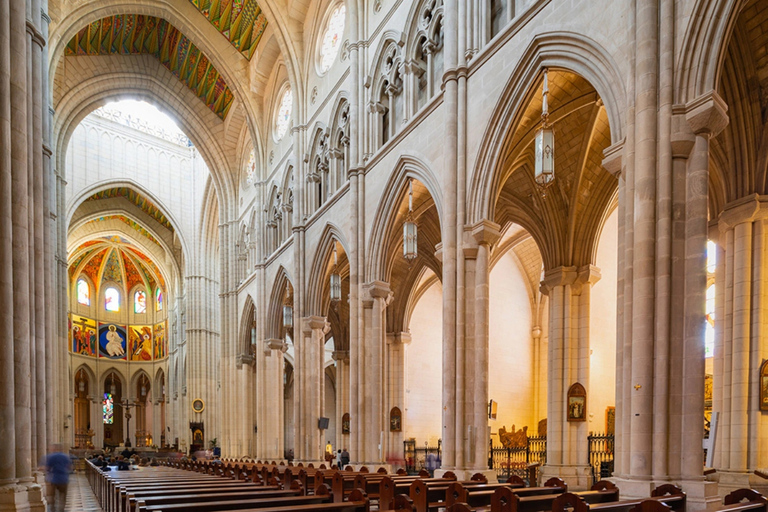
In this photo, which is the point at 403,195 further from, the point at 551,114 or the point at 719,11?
the point at 719,11

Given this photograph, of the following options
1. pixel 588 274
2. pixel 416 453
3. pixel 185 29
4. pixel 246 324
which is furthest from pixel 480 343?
pixel 246 324

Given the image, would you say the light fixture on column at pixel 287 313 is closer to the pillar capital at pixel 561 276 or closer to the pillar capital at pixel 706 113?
the pillar capital at pixel 561 276

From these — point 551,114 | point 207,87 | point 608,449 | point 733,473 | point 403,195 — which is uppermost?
point 207,87

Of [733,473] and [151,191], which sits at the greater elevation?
[151,191]

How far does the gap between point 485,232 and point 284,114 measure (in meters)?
17.1

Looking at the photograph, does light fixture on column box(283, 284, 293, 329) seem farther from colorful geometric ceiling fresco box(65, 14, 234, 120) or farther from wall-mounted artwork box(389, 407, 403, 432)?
colorful geometric ceiling fresco box(65, 14, 234, 120)

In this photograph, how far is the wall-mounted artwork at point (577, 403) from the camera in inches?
625

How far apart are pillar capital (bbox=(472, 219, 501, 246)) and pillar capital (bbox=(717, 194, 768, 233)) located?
4341 millimetres

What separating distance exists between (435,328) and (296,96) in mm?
11673

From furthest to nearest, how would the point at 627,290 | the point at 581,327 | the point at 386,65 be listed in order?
1. the point at 386,65
2. the point at 581,327
3. the point at 627,290

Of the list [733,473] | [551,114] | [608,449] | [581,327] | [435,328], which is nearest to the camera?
[733,473]

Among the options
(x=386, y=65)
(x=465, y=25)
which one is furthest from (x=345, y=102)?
(x=465, y=25)

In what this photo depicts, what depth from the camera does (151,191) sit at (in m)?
41.7

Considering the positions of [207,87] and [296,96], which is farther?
[207,87]
